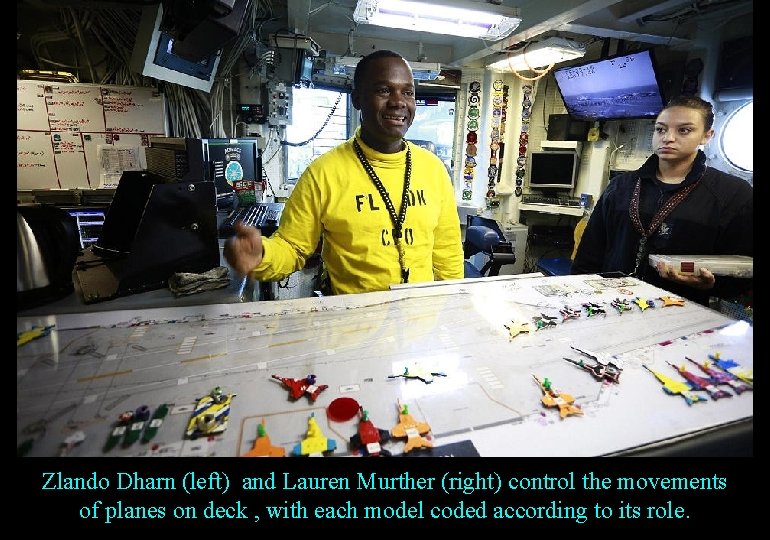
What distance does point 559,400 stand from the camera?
2.85 ft

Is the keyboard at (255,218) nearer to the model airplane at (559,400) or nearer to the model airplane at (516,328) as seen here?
the model airplane at (516,328)

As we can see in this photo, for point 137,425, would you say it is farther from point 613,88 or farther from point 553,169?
point 553,169

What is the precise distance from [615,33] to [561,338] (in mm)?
4326

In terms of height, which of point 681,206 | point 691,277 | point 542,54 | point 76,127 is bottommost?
point 691,277

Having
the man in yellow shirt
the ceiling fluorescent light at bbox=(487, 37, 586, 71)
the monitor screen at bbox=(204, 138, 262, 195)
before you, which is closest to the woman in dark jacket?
the man in yellow shirt

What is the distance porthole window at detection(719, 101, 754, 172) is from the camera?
389 cm

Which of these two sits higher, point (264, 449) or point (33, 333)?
point (33, 333)

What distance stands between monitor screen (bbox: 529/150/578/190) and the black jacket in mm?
3533

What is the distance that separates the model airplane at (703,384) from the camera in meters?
0.90

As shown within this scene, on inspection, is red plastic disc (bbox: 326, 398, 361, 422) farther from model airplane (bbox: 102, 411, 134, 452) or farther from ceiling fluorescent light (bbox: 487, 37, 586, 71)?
ceiling fluorescent light (bbox: 487, 37, 586, 71)

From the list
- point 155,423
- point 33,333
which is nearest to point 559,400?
point 155,423

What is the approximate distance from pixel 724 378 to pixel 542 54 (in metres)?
4.52
